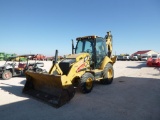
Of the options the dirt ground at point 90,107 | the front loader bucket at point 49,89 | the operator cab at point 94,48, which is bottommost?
the dirt ground at point 90,107

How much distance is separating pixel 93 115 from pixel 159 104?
252 centimetres

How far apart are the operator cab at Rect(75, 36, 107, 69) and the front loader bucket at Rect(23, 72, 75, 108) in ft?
8.67

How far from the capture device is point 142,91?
7742mm

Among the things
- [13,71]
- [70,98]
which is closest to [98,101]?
[70,98]

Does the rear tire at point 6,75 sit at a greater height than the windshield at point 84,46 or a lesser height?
lesser

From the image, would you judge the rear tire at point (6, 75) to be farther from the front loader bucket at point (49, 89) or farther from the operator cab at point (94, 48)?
the operator cab at point (94, 48)

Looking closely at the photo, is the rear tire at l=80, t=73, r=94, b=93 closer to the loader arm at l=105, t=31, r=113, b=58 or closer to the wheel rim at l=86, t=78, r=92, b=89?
the wheel rim at l=86, t=78, r=92, b=89

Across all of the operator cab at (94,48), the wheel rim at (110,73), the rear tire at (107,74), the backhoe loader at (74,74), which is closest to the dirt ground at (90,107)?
the backhoe loader at (74,74)

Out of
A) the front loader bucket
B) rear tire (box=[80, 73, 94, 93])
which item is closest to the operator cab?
rear tire (box=[80, 73, 94, 93])

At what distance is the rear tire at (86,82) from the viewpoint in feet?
22.7

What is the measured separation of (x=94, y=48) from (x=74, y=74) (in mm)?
2119

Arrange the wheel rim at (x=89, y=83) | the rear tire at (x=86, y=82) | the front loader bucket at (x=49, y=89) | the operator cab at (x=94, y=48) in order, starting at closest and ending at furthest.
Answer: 1. the front loader bucket at (x=49, y=89)
2. the rear tire at (x=86, y=82)
3. the wheel rim at (x=89, y=83)
4. the operator cab at (x=94, y=48)

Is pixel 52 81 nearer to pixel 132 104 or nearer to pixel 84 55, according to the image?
pixel 84 55

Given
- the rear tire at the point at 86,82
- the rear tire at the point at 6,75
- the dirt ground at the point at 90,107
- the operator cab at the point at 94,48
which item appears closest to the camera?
the dirt ground at the point at 90,107
